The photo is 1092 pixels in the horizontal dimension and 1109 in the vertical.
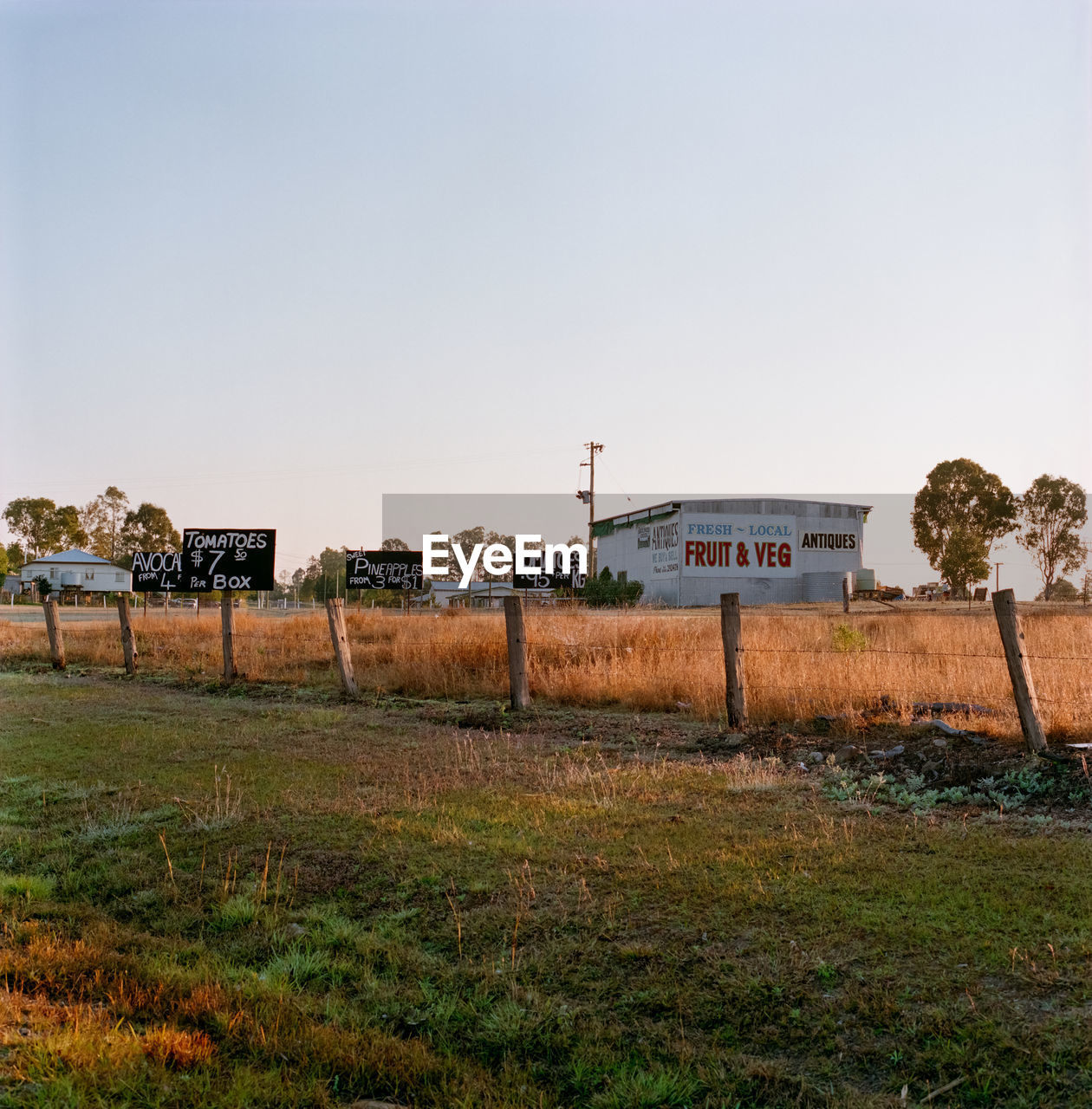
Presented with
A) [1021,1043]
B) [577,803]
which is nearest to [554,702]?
[577,803]

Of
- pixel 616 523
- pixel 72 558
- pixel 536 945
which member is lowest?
pixel 536 945

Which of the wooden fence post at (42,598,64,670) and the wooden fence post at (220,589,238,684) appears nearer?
the wooden fence post at (220,589,238,684)

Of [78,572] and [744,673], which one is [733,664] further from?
[78,572]

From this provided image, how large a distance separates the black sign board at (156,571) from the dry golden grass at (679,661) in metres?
1.57

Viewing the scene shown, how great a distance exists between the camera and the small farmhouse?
3344 inches

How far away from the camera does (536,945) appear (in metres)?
4.61

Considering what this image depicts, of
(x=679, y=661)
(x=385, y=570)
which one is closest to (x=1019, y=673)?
(x=679, y=661)

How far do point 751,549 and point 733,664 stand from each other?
4146 cm

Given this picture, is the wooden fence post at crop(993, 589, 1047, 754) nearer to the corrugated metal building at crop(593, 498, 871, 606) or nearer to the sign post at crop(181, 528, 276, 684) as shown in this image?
the sign post at crop(181, 528, 276, 684)

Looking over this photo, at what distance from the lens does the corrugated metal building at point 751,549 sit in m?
49.7

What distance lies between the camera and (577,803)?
23.5 feet

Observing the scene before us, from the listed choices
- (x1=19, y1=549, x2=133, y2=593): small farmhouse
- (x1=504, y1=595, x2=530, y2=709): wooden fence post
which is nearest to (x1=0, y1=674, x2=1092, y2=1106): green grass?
(x1=504, y1=595, x2=530, y2=709): wooden fence post

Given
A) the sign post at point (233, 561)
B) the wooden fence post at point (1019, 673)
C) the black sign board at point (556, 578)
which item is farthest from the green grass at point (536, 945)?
the black sign board at point (556, 578)

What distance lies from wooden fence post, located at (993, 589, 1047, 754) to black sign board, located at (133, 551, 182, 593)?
21.3 m
